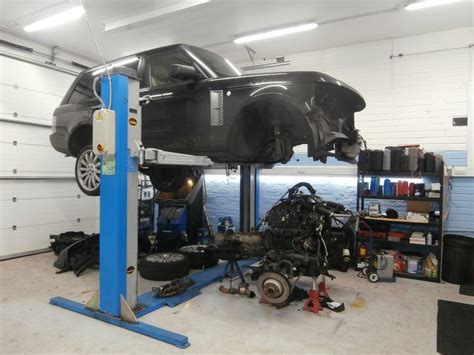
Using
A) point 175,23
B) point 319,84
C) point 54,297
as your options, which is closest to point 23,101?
point 175,23

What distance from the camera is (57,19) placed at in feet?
16.0

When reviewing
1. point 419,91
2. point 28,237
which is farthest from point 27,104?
point 419,91

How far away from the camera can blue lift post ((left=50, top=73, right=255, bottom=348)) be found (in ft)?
9.06

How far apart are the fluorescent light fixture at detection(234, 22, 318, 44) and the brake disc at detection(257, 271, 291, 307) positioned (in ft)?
12.1

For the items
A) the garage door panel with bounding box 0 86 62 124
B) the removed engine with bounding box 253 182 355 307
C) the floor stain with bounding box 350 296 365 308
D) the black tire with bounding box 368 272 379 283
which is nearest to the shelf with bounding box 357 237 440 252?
the black tire with bounding box 368 272 379 283

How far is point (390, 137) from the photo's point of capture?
542 cm

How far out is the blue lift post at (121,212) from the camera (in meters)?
2.76

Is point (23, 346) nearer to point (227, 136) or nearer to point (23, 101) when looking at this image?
point (227, 136)

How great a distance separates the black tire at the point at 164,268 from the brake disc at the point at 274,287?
1253 millimetres

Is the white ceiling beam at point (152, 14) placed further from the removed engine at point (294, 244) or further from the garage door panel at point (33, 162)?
the removed engine at point (294, 244)

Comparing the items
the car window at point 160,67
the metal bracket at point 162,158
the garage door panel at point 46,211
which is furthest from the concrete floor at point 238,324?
the car window at point 160,67

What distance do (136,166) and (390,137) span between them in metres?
4.20

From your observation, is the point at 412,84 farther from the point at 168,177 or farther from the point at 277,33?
the point at 168,177

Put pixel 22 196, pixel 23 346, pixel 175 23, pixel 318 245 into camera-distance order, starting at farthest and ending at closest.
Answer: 1. pixel 22 196
2. pixel 175 23
3. pixel 318 245
4. pixel 23 346
